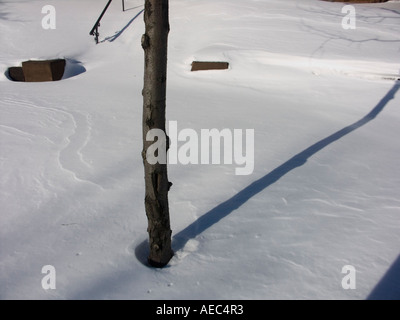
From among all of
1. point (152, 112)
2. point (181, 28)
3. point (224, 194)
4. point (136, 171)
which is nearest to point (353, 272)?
point (224, 194)

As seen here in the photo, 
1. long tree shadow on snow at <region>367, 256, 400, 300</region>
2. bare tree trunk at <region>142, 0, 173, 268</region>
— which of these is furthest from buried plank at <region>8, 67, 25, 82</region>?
long tree shadow on snow at <region>367, 256, 400, 300</region>

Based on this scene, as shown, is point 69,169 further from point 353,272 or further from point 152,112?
point 353,272

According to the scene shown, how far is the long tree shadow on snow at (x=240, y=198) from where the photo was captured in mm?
2783

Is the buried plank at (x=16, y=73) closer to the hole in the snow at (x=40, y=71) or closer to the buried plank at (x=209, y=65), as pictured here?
the hole in the snow at (x=40, y=71)

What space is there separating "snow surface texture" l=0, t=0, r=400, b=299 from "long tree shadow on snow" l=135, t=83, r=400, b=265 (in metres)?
0.02

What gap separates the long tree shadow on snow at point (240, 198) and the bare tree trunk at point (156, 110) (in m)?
0.19

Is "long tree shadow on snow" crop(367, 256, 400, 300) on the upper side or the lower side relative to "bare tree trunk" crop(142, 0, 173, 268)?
lower

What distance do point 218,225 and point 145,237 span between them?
570mm

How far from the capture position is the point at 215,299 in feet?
7.49

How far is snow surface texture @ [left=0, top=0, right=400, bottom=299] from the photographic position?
8.07 feet

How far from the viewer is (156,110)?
2324mm

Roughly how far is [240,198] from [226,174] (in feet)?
1.56

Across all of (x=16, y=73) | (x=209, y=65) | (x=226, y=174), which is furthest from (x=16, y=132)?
(x=209, y=65)

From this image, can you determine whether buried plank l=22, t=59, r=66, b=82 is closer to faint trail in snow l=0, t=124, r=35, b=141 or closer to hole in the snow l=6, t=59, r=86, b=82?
hole in the snow l=6, t=59, r=86, b=82
